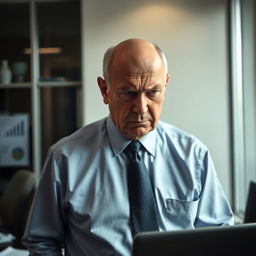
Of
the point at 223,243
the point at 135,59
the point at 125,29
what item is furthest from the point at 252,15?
the point at 223,243

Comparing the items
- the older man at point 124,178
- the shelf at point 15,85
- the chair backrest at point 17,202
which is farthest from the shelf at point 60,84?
the older man at point 124,178

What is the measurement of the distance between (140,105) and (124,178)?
0.23 metres

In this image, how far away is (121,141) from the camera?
4.31 feet

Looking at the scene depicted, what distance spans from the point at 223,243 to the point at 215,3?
355 centimetres

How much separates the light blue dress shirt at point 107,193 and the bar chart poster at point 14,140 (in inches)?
134

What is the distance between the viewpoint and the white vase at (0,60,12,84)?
15.0 ft

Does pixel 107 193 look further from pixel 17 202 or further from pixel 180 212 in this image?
pixel 17 202

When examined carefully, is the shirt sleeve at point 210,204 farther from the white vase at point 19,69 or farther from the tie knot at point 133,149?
the white vase at point 19,69

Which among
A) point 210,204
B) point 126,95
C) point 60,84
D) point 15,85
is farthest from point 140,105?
point 15,85

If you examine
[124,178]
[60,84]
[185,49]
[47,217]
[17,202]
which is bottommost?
[17,202]

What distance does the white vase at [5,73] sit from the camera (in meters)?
4.58

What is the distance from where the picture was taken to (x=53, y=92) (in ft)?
15.0

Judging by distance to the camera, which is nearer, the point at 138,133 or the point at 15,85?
the point at 138,133

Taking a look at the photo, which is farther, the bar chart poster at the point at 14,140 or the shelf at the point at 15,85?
the bar chart poster at the point at 14,140
